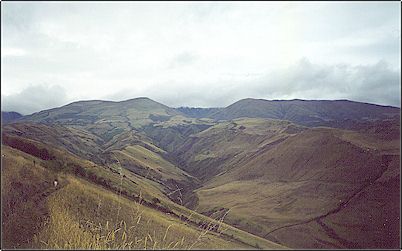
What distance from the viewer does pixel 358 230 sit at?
11281mm

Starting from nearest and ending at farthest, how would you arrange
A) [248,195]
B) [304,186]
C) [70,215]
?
[70,215]
[304,186]
[248,195]

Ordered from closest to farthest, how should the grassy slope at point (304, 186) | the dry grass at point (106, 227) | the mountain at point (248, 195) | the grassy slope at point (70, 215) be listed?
the dry grass at point (106, 227), the grassy slope at point (70, 215), the mountain at point (248, 195), the grassy slope at point (304, 186)

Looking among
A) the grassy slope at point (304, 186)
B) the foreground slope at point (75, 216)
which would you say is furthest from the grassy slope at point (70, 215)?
the grassy slope at point (304, 186)

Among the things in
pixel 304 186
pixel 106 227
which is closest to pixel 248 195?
pixel 304 186

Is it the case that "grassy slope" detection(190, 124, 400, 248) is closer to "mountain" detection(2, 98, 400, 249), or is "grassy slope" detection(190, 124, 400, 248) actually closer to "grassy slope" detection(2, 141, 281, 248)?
"mountain" detection(2, 98, 400, 249)

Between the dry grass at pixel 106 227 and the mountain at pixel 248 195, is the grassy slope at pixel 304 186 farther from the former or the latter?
the dry grass at pixel 106 227

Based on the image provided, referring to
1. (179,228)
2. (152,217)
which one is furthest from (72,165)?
(179,228)

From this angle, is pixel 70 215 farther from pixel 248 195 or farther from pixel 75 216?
pixel 248 195

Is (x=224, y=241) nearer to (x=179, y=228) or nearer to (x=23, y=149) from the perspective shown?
(x=179, y=228)

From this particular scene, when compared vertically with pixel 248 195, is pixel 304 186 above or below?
above

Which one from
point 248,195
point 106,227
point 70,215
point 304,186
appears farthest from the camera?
point 248,195

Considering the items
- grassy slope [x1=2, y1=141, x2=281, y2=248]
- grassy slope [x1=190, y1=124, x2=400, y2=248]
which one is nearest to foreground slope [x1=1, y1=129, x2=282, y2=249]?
grassy slope [x1=2, y1=141, x2=281, y2=248]

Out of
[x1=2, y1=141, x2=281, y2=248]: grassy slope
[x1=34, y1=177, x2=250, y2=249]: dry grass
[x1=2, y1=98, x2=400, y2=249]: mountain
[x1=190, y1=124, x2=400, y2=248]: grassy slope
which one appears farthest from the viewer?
[x1=190, y1=124, x2=400, y2=248]: grassy slope

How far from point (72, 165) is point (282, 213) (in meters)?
12.5
